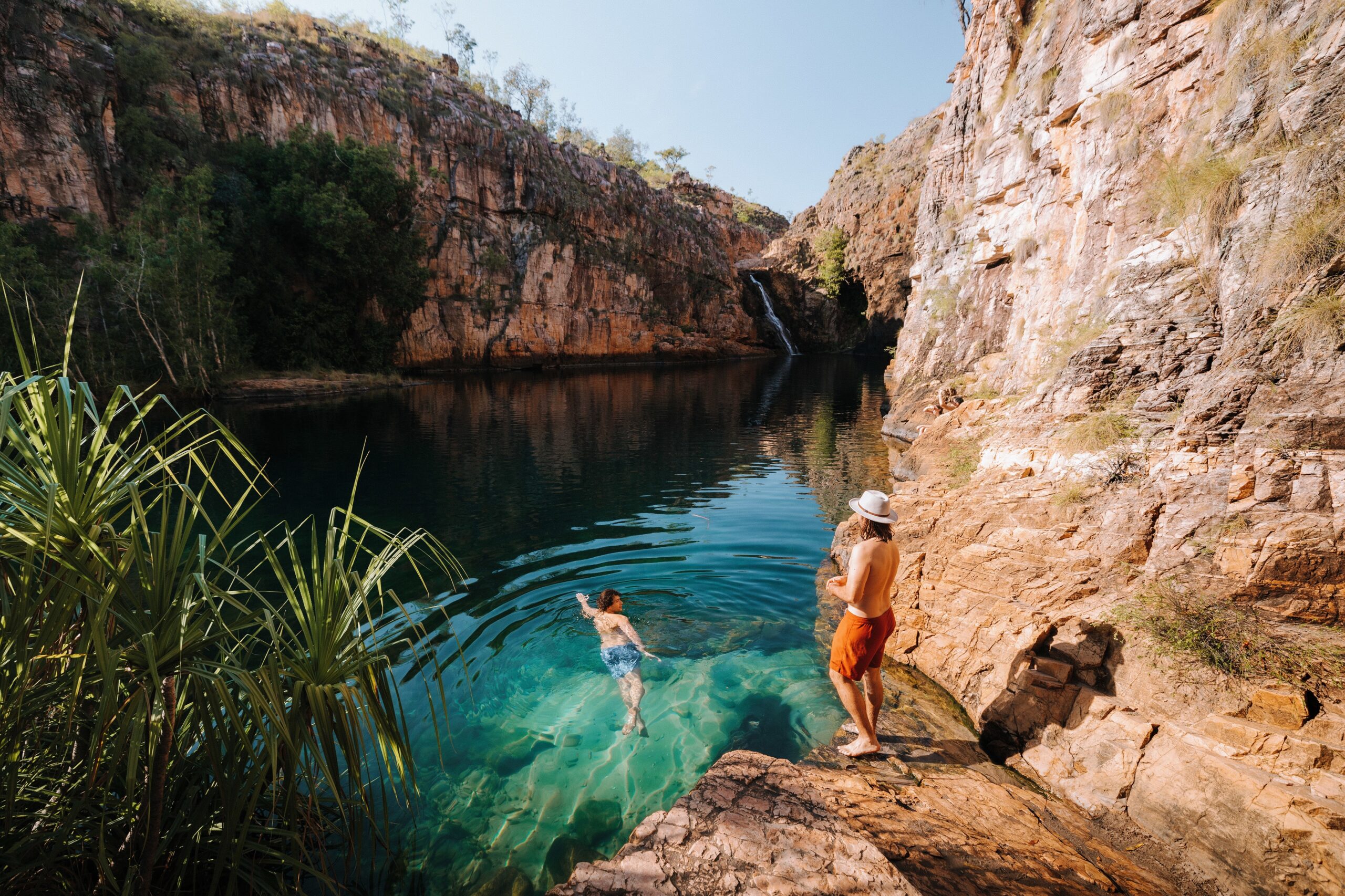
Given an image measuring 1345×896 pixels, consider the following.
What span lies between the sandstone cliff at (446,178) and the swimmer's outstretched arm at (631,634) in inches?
1262

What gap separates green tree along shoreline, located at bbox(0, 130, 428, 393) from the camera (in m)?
19.8

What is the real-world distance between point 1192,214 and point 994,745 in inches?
259

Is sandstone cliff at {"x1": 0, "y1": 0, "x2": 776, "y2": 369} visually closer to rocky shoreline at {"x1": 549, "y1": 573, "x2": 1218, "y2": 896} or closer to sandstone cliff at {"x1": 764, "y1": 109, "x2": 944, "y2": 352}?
sandstone cliff at {"x1": 764, "y1": 109, "x2": 944, "y2": 352}

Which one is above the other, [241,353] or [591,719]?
[241,353]

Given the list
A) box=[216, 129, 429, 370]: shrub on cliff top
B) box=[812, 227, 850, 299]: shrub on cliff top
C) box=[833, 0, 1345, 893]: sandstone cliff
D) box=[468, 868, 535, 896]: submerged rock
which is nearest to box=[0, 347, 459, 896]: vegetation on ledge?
box=[468, 868, 535, 896]: submerged rock

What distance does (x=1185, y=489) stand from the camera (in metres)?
4.68

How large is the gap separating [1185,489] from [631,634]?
4867mm

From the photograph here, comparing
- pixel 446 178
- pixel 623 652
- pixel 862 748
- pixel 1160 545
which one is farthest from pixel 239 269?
pixel 1160 545

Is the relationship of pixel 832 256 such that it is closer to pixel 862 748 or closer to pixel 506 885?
pixel 862 748

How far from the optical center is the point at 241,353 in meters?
26.2

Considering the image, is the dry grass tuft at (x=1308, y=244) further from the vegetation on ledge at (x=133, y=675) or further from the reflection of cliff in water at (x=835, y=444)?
the vegetation on ledge at (x=133, y=675)

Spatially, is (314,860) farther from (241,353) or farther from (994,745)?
(241,353)

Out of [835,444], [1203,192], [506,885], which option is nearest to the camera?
[506,885]

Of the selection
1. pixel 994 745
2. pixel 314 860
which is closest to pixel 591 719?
pixel 314 860
